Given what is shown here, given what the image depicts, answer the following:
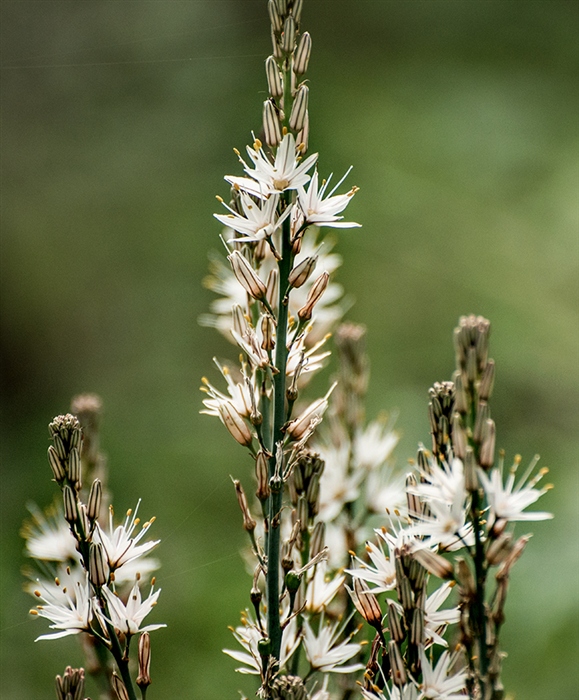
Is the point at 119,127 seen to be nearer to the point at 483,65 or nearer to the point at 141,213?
the point at 141,213

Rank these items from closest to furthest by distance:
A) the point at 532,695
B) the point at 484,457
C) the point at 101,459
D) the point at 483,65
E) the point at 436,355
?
the point at 484,457 → the point at 101,459 → the point at 532,695 → the point at 436,355 → the point at 483,65

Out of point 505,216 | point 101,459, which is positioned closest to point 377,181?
point 505,216

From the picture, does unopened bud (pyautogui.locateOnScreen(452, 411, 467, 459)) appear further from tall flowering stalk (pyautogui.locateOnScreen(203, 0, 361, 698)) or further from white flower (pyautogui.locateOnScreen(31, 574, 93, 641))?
white flower (pyautogui.locateOnScreen(31, 574, 93, 641))

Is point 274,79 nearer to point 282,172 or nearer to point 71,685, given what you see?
point 282,172

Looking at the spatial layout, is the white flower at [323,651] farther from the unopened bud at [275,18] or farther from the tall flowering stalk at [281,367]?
the unopened bud at [275,18]

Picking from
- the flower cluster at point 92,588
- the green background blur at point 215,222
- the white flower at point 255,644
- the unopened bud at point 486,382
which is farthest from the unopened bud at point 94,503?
the green background blur at point 215,222
